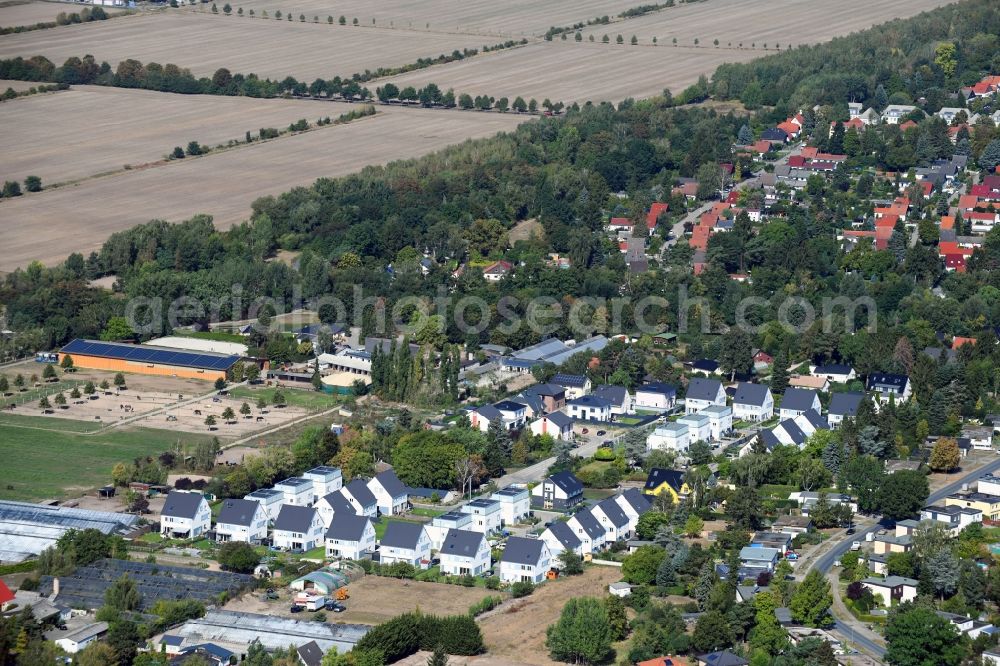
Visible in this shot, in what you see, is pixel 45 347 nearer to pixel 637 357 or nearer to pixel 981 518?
pixel 637 357

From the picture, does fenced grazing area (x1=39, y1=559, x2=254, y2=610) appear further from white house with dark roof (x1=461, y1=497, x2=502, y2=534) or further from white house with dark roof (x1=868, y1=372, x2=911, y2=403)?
white house with dark roof (x1=868, y1=372, x2=911, y2=403)

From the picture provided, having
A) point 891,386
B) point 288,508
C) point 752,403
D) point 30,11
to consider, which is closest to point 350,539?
point 288,508

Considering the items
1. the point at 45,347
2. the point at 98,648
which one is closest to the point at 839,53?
the point at 45,347

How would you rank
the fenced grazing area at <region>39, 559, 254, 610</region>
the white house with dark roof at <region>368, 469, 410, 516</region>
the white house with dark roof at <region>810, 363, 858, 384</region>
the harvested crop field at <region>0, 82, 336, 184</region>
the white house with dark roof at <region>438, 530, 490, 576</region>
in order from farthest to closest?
1. the harvested crop field at <region>0, 82, 336, 184</region>
2. the white house with dark roof at <region>810, 363, 858, 384</region>
3. the white house with dark roof at <region>368, 469, 410, 516</region>
4. the white house with dark roof at <region>438, 530, 490, 576</region>
5. the fenced grazing area at <region>39, 559, 254, 610</region>

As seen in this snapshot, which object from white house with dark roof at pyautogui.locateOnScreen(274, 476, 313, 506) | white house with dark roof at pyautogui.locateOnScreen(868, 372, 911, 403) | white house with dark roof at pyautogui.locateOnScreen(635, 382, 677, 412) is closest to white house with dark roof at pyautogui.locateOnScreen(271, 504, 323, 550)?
white house with dark roof at pyautogui.locateOnScreen(274, 476, 313, 506)

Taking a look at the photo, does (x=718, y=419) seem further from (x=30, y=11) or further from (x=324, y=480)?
(x=30, y=11)
